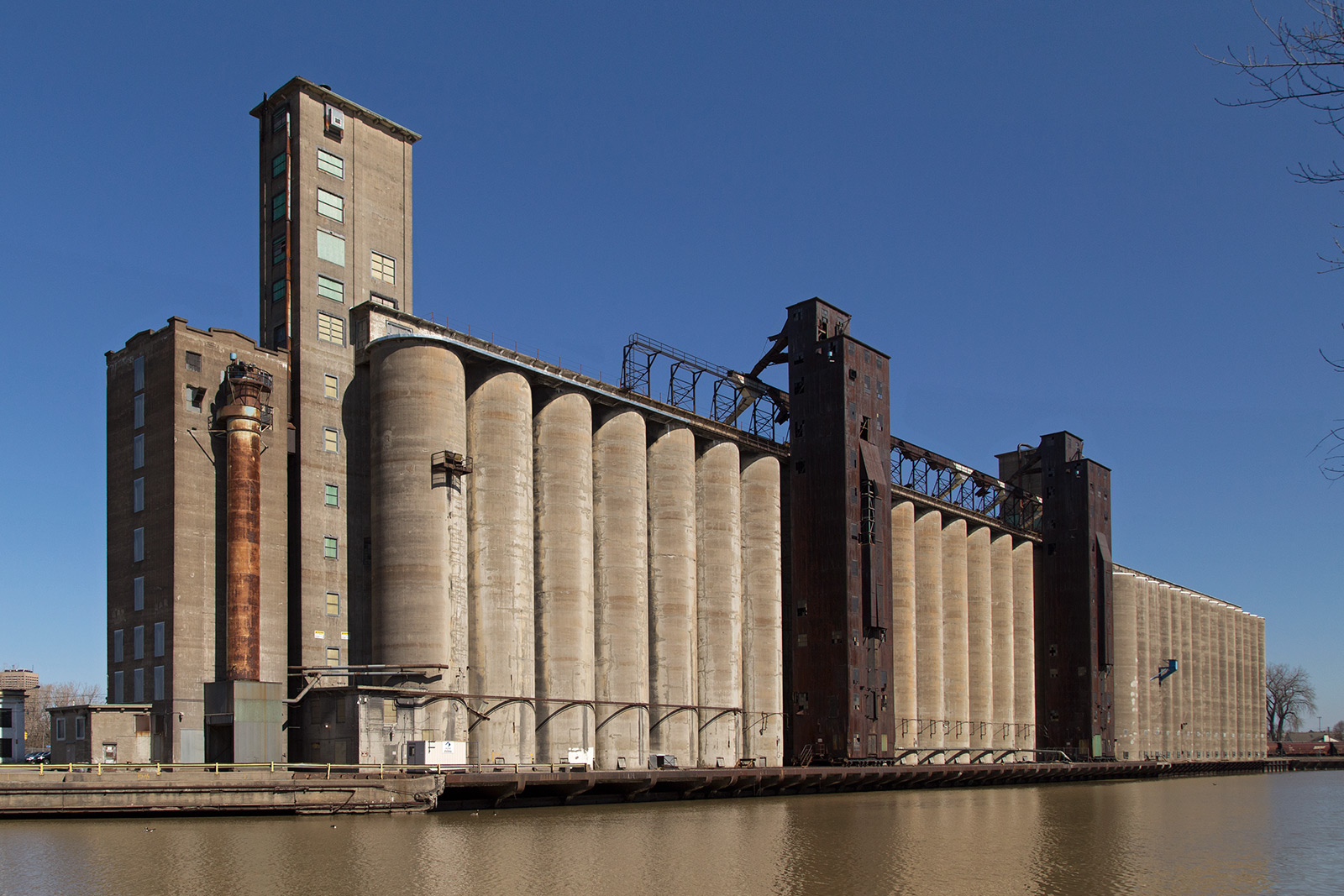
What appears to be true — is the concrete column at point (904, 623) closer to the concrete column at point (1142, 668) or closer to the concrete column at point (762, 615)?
the concrete column at point (762, 615)

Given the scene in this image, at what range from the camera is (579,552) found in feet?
229

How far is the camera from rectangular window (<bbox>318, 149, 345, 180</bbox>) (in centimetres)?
6819

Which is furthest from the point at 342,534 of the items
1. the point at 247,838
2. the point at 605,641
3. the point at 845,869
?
the point at 845,869

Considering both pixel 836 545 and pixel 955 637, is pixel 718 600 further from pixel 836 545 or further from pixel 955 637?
pixel 955 637

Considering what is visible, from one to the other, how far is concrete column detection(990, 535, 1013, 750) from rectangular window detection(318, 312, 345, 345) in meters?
69.3

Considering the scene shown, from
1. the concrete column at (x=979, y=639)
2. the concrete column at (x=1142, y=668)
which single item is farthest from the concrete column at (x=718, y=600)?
the concrete column at (x=1142, y=668)

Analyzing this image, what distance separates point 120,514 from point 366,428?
13.1 metres

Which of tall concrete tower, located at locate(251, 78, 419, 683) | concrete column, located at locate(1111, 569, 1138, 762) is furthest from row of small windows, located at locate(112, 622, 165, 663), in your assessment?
concrete column, located at locate(1111, 569, 1138, 762)

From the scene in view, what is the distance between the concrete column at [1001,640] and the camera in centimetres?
11175

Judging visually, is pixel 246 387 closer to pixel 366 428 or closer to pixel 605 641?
pixel 366 428

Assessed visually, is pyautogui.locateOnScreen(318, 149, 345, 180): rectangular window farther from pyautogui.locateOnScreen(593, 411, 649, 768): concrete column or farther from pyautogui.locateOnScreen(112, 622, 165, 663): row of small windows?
pyautogui.locateOnScreen(112, 622, 165, 663): row of small windows

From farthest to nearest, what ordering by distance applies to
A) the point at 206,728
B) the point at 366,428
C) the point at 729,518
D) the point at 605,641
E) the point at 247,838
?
the point at 729,518 < the point at 605,641 < the point at 366,428 < the point at 206,728 < the point at 247,838

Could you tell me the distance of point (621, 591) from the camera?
73.2 meters

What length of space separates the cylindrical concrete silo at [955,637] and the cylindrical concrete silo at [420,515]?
54722 millimetres
